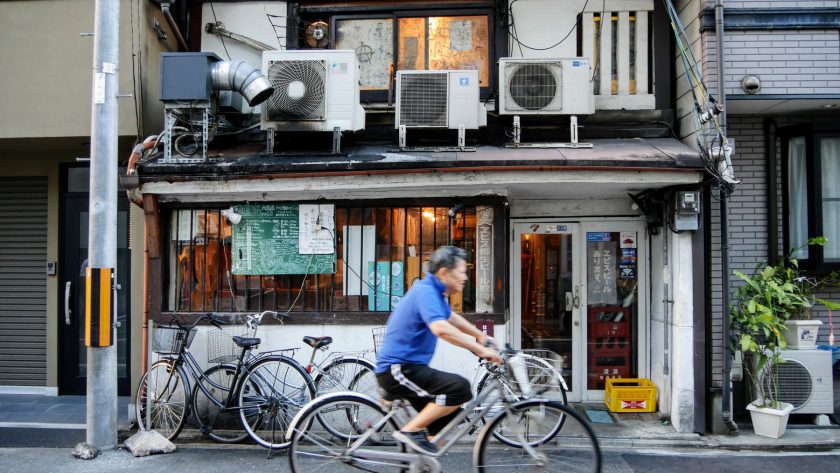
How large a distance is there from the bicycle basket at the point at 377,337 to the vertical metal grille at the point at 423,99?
254cm

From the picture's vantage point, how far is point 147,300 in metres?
7.32

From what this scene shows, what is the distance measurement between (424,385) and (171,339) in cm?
350

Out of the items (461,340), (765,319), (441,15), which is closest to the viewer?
(461,340)

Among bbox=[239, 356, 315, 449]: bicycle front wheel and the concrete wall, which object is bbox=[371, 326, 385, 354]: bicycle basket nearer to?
bbox=[239, 356, 315, 449]: bicycle front wheel

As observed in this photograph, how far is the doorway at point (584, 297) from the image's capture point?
814cm

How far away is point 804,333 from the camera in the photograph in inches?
279

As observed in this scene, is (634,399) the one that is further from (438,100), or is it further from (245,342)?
(245,342)

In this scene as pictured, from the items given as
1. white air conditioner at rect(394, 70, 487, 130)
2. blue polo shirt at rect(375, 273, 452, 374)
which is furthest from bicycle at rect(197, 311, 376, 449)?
white air conditioner at rect(394, 70, 487, 130)

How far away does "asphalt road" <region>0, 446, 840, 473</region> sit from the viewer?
5910 mm

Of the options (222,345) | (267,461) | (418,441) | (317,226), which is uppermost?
(317,226)

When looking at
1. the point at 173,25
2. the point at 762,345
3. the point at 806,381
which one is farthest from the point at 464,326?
the point at 173,25

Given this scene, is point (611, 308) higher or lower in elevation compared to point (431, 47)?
lower

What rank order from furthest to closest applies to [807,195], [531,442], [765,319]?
[807,195] → [765,319] → [531,442]

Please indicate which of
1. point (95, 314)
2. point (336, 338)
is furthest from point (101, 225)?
point (336, 338)
